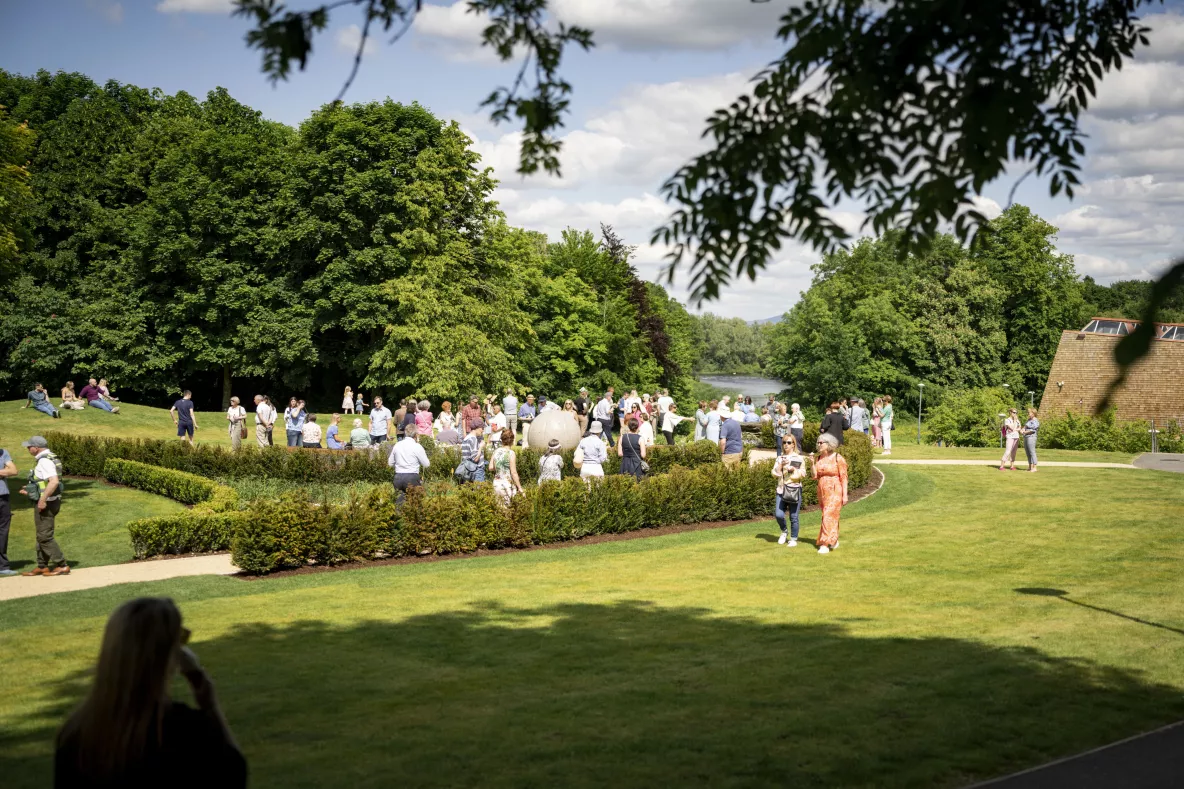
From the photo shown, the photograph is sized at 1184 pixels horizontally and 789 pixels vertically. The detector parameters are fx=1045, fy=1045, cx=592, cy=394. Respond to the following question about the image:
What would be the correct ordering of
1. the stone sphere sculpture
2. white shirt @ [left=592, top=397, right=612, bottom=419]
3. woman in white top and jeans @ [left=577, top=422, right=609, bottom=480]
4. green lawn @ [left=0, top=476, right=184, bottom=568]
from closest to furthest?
green lawn @ [left=0, top=476, right=184, bottom=568], woman in white top and jeans @ [left=577, top=422, right=609, bottom=480], the stone sphere sculpture, white shirt @ [left=592, top=397, right=612, bottom=419]

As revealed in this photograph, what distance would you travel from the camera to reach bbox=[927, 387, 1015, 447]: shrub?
45031mm

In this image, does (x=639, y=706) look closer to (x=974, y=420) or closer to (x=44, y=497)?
(x=44, y=497)

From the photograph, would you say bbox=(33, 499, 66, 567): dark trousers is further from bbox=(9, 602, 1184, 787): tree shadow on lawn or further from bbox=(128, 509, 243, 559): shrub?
bbox=(9, 602, 1184, 787): tree shadow on lawn

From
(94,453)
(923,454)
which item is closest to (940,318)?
(923,454)

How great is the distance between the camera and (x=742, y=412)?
36375 millimetres

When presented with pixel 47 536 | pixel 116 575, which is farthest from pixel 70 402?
pixel 116 575

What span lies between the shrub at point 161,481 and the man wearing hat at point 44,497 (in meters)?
5.45

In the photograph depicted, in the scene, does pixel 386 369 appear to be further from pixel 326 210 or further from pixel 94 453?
pixel 94 453

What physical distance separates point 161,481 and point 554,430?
996 cm

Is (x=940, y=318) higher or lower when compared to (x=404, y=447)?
higher

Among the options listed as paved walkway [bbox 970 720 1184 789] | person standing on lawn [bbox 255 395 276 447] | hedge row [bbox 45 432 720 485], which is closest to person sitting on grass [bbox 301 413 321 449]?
hedge row [bbox 45 432 720 485]

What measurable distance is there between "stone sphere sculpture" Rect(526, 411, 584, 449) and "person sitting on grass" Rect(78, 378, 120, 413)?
21.2 meters

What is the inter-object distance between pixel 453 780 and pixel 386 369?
39.9 meters

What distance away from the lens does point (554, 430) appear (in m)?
28.2
